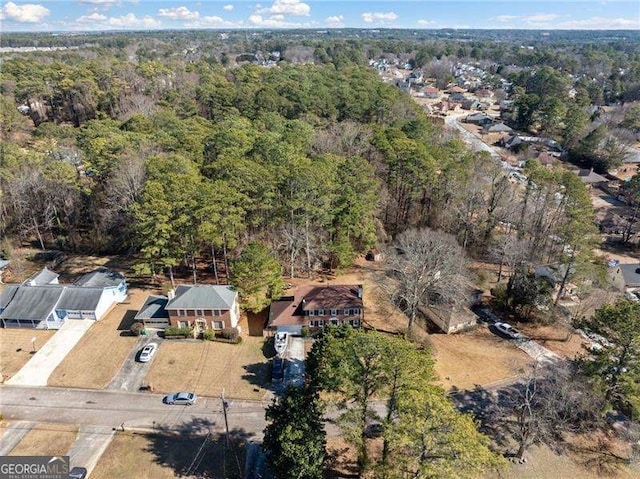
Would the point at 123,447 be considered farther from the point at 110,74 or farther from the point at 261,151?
the point at 110,74

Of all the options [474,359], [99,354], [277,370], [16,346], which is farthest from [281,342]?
[16,346]

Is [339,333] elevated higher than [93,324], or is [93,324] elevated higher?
[339,333]

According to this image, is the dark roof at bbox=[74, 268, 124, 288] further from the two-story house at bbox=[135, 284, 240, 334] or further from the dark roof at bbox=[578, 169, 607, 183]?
the dark roof at bbox=[578, 169, 607, 183]

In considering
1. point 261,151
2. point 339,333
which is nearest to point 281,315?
point 339,333

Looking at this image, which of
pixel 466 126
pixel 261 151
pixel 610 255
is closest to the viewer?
pixel 261 151

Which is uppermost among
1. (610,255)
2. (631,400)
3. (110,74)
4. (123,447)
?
(110,74)

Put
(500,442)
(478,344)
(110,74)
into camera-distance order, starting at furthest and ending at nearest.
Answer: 1. (110,74)
2. (478,344)
3. (500,442)
